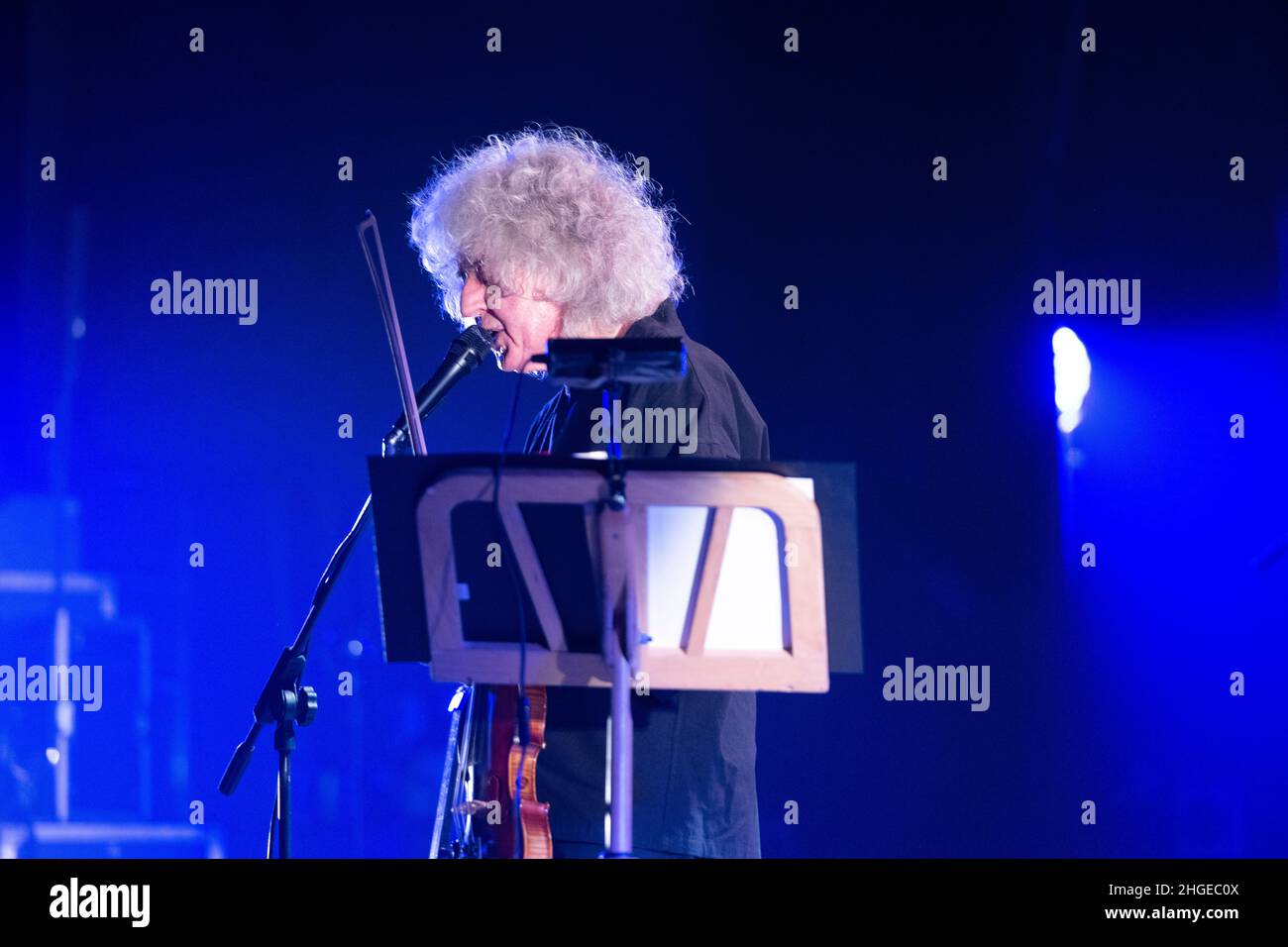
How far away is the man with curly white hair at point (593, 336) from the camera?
1.74 meters

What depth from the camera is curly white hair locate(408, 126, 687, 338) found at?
6.80 feet

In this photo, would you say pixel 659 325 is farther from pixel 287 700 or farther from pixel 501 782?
pixel 287 700

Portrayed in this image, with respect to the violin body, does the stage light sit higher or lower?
higher

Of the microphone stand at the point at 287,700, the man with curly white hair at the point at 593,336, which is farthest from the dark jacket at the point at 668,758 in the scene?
the microphone stand at the point at 287,700

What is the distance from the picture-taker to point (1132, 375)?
128 inches

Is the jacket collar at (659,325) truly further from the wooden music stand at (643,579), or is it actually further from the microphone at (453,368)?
the wooden music stand at (643,579)

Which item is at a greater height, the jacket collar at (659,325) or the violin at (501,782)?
the jacket collar at (659,325)

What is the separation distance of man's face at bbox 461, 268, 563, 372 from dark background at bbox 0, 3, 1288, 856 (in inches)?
46.0

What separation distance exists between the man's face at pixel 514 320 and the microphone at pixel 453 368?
1.2 inches

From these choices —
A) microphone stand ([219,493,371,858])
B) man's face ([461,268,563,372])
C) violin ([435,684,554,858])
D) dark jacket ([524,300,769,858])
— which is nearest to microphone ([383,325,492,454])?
man's face ([461,268,563,372])

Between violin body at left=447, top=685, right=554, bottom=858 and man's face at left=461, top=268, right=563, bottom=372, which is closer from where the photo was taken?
violin body at left=447, top=685, right=554, bottom=858

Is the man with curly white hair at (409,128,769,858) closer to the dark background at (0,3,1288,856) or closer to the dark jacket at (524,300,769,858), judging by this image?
the dark jacket at (524,300,769,858)
